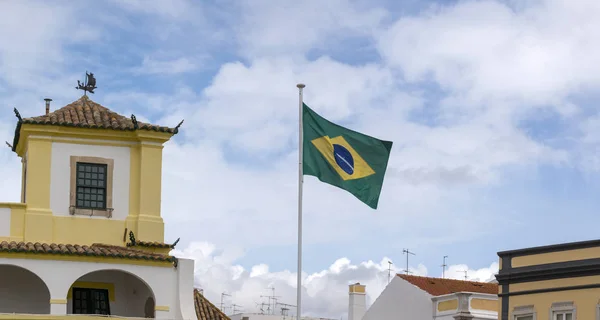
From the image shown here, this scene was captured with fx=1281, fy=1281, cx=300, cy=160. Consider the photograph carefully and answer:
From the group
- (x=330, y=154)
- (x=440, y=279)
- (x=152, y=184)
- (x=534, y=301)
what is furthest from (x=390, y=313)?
(x=330, y=154)

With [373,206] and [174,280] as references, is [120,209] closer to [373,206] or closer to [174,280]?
[174,280]

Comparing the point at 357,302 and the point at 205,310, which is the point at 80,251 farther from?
the point at 357,302

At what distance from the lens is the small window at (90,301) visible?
113 ft

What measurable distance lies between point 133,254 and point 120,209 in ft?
10.8

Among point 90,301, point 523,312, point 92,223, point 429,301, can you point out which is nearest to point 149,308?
point 90,301

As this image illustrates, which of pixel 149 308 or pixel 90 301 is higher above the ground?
pixel 90 301

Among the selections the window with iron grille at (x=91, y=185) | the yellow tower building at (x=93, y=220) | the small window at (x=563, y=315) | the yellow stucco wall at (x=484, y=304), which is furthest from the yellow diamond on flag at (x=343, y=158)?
the yellow stucco wall at (x=484, y=304)

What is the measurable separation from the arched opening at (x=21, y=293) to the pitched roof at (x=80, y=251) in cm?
129

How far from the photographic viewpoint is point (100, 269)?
1292 inches

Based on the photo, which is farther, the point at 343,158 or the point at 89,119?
the point at 89,119

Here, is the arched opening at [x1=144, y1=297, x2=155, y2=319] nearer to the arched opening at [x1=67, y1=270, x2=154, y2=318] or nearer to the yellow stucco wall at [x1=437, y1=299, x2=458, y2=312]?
the arched opening at [x1=67, y1=270, x2=154, y2=318]

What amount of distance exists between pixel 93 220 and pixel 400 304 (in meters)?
26.6

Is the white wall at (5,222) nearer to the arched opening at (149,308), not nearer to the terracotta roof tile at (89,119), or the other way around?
the terracotta roof tile at (89,119)

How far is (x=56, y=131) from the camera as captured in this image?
1414 inches
